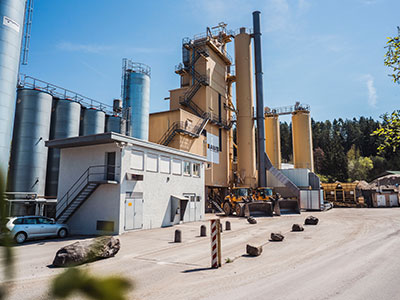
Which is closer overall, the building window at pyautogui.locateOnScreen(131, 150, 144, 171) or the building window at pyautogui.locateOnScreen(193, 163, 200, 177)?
the building window at pyautogui.locateOnScreen(131, 150, 144, 171)

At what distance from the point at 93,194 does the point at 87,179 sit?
46.3 inches

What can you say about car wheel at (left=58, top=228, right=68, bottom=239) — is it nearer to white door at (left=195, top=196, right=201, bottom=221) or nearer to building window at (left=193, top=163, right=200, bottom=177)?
white door at (left=195, top=196, right=201, bottom=221)

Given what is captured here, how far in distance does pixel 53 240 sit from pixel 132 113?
654 inches

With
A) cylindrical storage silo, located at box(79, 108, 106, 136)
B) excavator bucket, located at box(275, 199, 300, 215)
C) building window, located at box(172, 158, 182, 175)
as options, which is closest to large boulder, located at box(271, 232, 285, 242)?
building window, located at box(172, 158, 182, 175)

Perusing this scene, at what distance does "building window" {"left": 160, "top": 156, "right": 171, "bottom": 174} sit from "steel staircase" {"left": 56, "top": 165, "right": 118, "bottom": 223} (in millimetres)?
4436

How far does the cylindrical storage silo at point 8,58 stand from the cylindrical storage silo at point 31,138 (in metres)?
4.06

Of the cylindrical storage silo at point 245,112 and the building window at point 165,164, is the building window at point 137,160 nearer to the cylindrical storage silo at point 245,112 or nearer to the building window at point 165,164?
the building window at point 165,164

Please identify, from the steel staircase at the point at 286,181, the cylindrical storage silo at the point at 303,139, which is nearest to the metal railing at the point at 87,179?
the steel staircase at the point at 286,181

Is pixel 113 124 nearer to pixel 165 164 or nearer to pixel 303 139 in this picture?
pixel 165 164

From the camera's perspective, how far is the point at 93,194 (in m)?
20.8

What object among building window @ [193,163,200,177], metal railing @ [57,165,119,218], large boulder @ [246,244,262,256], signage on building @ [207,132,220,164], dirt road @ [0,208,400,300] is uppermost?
signage on building @ [207,132,220,164]

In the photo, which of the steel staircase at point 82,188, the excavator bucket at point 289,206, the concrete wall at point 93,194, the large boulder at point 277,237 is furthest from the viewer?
the excavator bucket at point 289,206

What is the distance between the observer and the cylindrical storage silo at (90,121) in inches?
1150

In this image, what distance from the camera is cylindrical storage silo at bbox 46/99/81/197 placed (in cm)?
2547
